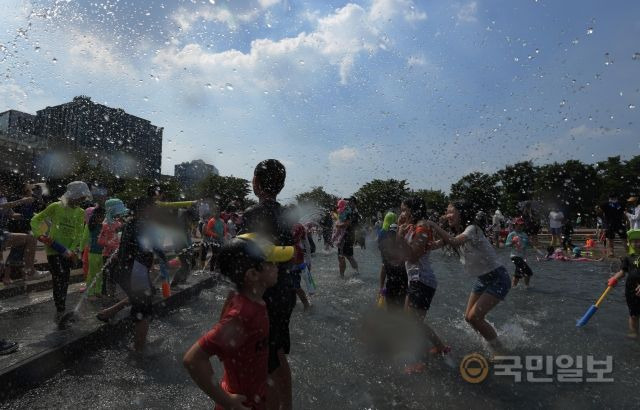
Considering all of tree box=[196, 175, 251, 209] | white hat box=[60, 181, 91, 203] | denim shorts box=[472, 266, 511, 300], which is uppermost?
tree box=[196, 175, 251, 209]

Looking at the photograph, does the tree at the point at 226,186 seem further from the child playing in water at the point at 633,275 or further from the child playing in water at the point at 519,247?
the child playing in water at the point at 633,275

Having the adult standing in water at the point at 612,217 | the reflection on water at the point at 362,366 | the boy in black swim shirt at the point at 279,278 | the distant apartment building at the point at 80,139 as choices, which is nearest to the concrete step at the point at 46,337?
the reflection on water at the point at 362,366

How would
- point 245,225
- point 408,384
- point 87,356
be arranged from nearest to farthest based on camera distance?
point 245,225, point 408,384, point 87,356

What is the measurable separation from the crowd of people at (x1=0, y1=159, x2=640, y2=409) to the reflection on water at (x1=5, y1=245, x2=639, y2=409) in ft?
1.33

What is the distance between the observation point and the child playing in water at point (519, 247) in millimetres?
8828

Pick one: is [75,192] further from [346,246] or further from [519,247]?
[519,247]

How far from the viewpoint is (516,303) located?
7.83 meters

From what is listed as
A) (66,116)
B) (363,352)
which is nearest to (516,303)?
(363,352)

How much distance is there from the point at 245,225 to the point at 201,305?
17.2ft

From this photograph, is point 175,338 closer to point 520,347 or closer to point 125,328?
point 125,328

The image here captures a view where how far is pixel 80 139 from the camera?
293ft

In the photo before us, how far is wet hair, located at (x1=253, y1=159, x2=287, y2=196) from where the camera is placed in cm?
297

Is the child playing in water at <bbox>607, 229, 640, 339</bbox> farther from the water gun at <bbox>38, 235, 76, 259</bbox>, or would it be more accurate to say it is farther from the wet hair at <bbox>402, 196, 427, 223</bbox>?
the water gun at <bbox>38, 235, 76, 259</bbox>

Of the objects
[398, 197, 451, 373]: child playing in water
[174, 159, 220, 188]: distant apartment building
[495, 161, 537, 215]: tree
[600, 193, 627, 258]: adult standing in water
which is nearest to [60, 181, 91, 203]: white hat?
[398, 197, 451, 373]: child playing in water
